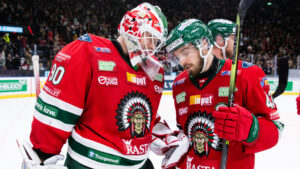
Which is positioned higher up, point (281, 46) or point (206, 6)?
point (206, 6)

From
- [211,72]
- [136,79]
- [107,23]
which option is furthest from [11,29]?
[211,72]

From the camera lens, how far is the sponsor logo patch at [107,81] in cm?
121

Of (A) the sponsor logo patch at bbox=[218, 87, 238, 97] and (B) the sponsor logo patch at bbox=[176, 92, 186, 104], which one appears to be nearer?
(A) the sponsor logo patch at bbox=[218, 87, 238, 97]

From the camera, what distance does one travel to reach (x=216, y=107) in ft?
4.43

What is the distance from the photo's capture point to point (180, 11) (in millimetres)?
14680

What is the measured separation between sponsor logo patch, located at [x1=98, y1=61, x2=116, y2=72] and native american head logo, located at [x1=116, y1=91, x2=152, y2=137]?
141 millimetres

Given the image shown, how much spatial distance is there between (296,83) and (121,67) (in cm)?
869

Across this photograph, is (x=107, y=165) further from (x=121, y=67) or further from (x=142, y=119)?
(x=121, y=67)

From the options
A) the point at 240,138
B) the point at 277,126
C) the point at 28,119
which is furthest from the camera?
the point at 28,119

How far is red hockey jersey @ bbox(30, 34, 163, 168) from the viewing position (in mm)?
1148

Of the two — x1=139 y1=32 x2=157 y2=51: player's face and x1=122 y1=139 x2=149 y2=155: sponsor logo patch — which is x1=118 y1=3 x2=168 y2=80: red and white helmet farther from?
x1=122 y1=139 x2=149 y2=155: sponsor logo patch

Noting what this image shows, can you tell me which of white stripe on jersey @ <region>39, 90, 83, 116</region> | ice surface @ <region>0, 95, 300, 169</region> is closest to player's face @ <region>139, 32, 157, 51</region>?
white stripe on jersey @ <region>39, 90, 83, 116</region>

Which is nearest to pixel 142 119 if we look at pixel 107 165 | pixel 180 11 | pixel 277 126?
pixel 107 165

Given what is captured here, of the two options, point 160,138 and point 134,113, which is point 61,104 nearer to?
point 134,113
